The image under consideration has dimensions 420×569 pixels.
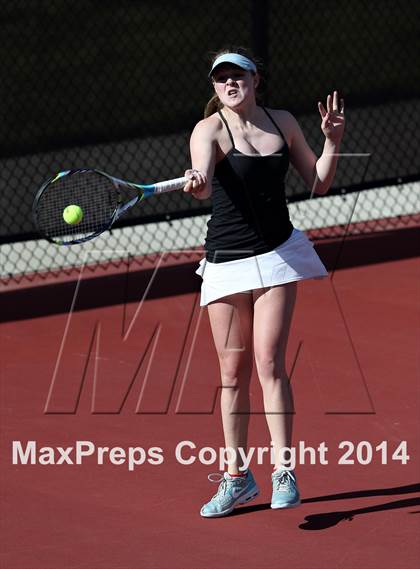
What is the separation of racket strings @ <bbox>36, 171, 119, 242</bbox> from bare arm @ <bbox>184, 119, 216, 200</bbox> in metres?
0.53

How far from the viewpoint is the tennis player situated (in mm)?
5086

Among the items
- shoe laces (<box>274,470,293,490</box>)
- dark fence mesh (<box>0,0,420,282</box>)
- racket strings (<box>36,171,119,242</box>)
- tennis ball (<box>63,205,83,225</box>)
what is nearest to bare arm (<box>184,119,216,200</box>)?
tennis ball (<box>63,205,83,225</box>)

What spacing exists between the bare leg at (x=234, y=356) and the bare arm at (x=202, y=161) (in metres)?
0.44

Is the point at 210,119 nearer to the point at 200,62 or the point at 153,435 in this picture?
the point at 153,435

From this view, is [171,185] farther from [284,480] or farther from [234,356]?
[284,480]

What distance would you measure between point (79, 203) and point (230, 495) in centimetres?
148

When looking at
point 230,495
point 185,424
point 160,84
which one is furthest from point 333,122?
point 160,84

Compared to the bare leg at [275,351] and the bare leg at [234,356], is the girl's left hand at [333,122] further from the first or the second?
the bare leg at [234,356]

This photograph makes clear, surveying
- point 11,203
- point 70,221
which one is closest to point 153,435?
point 70,221

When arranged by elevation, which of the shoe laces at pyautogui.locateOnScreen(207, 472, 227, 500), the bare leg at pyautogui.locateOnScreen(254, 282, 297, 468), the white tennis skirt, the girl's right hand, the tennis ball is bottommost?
the shoe laces at pyautogui.locateOnScreen(207, 472, 227, 500)

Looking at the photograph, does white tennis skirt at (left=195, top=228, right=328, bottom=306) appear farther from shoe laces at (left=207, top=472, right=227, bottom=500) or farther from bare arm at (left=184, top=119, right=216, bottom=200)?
shoe laces at (left=207, top=472, right=227, bottom=500)

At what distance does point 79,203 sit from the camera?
603 cm

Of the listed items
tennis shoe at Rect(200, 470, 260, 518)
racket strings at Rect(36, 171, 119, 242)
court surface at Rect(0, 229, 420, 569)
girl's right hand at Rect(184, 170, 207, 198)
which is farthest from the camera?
racket strings at Rect(36, 171, 119, 242)

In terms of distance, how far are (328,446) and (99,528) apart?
1.17 metres
